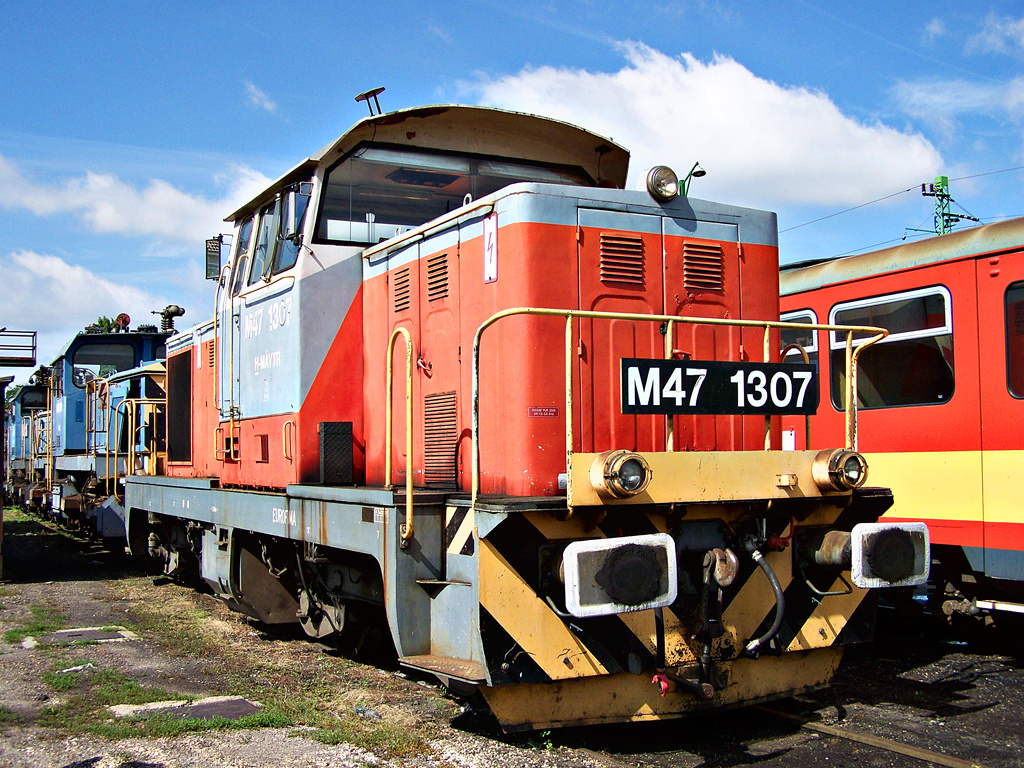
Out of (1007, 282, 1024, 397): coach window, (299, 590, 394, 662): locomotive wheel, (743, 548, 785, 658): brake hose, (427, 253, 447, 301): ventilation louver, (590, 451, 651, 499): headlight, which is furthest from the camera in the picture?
(1007, 282, 1024, 397): coach window

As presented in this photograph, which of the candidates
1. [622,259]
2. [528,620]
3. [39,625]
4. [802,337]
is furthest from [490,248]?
[39,625]

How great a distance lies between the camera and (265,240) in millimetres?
6406

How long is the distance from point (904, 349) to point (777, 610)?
358 cm

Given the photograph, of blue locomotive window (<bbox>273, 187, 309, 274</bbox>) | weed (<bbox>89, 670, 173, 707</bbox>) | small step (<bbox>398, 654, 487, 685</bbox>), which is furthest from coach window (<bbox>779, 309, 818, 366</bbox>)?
weed (<bbox>89, 670, 173, 707</bbox>)

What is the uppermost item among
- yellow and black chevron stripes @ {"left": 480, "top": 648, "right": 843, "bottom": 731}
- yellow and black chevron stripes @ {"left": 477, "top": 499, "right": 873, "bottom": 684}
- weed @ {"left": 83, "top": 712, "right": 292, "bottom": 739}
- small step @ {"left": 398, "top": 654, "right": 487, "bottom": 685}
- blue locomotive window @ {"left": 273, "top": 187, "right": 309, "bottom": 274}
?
blue locomotive window @ {"left": 273, "top": 187, "right": 309, "bottom": 274}

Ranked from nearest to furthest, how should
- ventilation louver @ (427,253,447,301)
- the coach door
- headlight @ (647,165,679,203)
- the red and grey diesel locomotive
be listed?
the red and grey diesel locomotive
headlight @ (647,165,679,203)
ventilation louver @ (427,253,447,301)
the coach door

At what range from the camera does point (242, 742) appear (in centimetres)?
415

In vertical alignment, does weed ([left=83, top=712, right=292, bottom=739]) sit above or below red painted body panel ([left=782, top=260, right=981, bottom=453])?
below

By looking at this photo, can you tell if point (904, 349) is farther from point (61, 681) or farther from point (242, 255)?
point (61, 681)

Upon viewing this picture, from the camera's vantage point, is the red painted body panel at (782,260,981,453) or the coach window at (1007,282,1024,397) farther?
the red painted body panel at (782,260,981,453)

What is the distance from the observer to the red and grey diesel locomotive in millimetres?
3893

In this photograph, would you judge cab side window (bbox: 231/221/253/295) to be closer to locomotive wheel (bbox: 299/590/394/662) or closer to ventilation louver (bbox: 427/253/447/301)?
ventilation louver (bbox: 427/253/447/301)

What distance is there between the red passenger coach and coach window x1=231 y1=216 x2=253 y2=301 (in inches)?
189

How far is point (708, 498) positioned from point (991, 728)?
2.04 m
